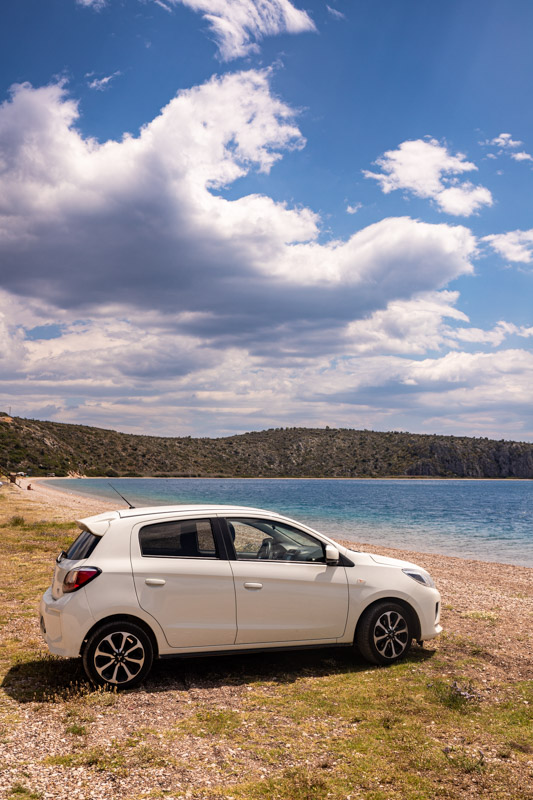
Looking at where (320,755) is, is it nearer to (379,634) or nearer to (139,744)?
(139,744)

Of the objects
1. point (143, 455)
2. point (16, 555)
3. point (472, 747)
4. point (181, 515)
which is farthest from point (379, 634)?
point (143, 455)

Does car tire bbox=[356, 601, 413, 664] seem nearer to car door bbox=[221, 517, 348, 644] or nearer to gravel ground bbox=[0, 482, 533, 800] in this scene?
car door bbox=[221, 517, 348, 644]

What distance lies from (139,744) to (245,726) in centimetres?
96

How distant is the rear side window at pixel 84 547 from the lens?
21.2 feet

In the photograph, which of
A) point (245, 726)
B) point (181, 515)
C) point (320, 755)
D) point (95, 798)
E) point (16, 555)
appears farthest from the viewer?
point (16, 555)

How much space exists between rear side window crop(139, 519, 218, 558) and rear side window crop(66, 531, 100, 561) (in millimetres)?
495

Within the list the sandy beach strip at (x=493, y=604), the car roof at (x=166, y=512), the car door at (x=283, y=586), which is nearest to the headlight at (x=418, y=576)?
the car door at (x=283, y=586)

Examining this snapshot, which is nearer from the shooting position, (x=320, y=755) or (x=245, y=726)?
(x=320, y=755)

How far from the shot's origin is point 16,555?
15656 millimetres

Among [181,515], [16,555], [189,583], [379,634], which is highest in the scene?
[181,515]

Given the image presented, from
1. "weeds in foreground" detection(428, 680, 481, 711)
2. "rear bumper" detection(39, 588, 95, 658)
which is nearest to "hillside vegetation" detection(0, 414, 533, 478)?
"rear bumper" detection(39, 588, 95, 658)

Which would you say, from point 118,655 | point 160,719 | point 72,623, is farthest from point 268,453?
point 160,719

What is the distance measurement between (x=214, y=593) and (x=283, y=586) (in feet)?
2.60

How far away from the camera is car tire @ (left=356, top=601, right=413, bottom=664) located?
709 centimetres
